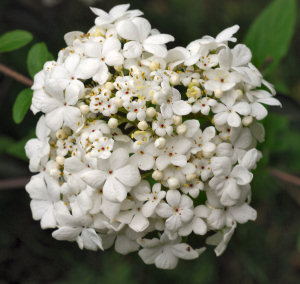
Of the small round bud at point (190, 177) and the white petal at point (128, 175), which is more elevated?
the small round bud at point (190, 177)

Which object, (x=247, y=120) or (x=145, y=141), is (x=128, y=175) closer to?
(x=145, y=141)

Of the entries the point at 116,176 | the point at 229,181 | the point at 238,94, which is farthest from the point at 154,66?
the point at 229,181

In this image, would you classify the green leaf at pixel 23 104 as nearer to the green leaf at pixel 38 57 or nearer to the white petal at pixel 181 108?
the green leaf at pixel 38 57

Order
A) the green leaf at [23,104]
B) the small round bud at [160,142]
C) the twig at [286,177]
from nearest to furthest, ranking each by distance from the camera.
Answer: the small round bud at [160,142]
the green leaf at [23,104]
the twig at [286,177]

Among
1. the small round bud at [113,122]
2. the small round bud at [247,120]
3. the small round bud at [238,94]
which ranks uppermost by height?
the small round bud at [238,94]

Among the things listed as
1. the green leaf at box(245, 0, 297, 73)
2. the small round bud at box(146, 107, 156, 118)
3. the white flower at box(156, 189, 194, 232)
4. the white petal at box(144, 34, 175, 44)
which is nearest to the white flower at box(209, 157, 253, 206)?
the white flower at box(156, 189, 194, 232)

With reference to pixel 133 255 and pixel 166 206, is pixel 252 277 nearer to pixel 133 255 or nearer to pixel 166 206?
pixel 133 255

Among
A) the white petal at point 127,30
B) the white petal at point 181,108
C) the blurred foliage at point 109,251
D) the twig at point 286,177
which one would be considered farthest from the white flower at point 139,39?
the twig at point 286,177
